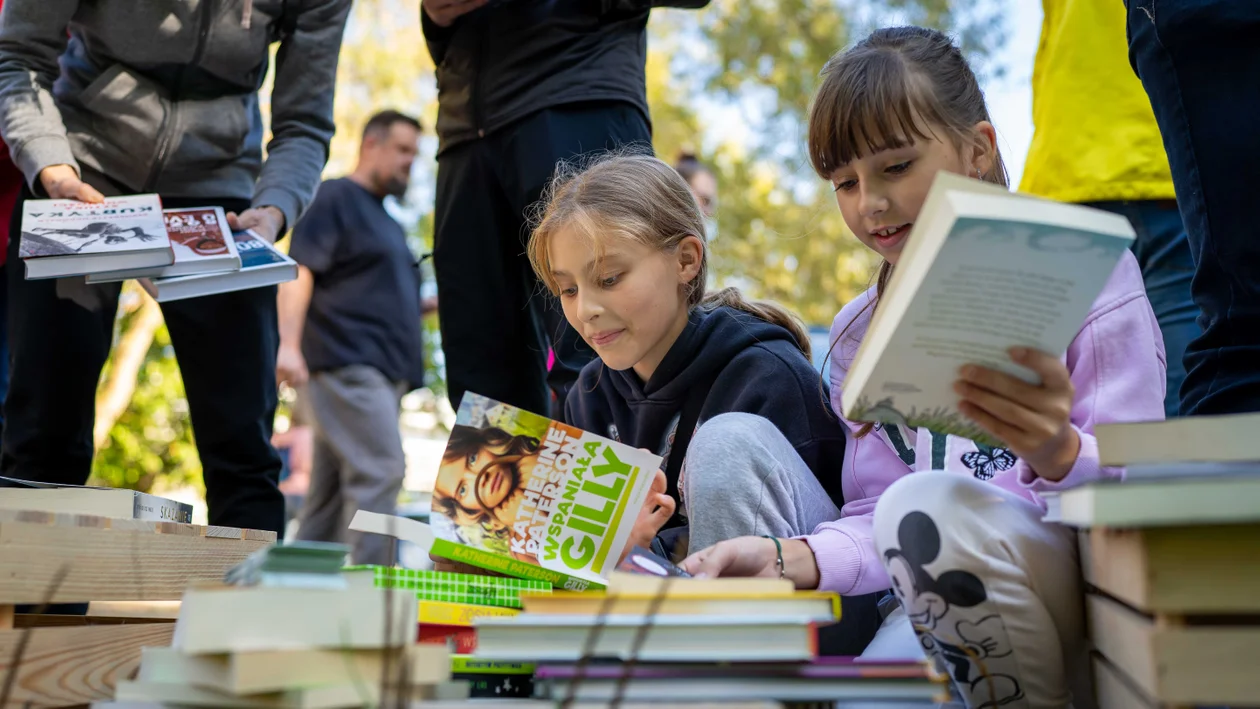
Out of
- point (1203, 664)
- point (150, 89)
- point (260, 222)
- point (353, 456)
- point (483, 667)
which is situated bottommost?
point (353, 456)

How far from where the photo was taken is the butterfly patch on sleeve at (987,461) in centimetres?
151

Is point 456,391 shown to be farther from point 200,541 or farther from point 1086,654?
point 1086,654

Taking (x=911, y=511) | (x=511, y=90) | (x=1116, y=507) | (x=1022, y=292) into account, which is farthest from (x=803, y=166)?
(x=1116, y=507)

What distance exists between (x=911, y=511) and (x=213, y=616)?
0.72 metres

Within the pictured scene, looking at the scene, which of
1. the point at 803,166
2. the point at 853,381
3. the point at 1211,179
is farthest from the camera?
the point at 803,166

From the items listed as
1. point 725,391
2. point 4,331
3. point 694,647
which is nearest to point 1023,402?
point 694,647

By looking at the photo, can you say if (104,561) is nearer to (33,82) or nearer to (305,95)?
(33,82)

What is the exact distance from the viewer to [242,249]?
7.39ft

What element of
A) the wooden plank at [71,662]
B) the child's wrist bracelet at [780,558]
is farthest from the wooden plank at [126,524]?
the child's wrist bracelet at [780,558]

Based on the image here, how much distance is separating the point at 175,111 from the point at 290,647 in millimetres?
1804

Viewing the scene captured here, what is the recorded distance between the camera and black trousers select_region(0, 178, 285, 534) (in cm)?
228

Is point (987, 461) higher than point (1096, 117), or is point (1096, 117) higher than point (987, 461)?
point (1096, 117)

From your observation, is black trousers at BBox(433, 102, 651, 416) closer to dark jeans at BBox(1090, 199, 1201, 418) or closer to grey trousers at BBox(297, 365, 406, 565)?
dark jeans at BBox(1090, 199, 1201, 418)

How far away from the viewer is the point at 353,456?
4.22 meters
